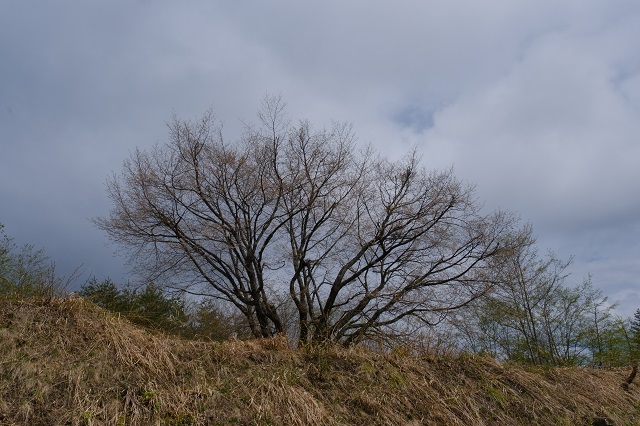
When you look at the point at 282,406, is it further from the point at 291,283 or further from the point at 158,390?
the point at 291,283

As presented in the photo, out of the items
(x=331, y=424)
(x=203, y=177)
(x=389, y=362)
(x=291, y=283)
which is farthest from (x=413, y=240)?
(x=331, y=424)

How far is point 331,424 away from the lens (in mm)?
5203

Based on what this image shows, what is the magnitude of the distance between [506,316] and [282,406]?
15.8 metres

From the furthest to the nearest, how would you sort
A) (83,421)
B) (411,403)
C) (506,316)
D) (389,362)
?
(506,316), (389,362), (411,403), (83,421)

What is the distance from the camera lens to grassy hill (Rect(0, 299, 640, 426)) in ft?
14.5

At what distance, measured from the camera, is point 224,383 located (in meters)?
5.24

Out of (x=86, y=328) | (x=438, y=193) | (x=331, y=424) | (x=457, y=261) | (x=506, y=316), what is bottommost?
(x=331, y=424)

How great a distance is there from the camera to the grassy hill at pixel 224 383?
4434 millimetres

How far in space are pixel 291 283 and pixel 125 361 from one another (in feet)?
42.9

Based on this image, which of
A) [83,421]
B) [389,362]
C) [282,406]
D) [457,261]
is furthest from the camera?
[457,261]

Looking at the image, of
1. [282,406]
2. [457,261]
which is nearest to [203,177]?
[457,261]

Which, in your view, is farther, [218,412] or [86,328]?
[86,328]

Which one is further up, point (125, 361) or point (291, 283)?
point (291, 283)

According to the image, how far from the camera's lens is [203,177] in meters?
17.9
